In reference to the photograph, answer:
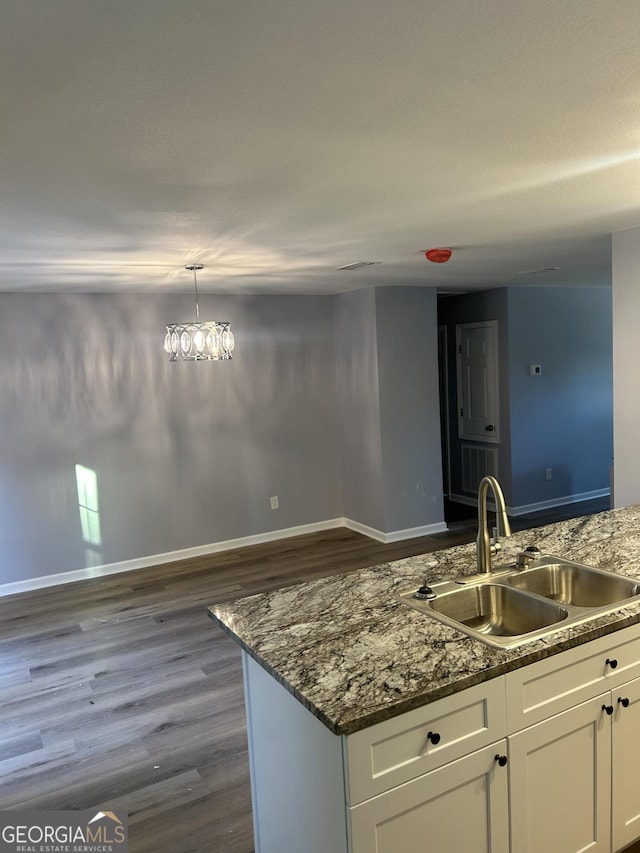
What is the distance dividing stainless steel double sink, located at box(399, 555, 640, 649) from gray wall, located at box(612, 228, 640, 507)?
68.4 inches

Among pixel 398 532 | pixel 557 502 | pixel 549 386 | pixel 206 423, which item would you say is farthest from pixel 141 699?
pixel 549 386

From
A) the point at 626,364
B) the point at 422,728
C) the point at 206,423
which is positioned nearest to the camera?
the point at 422,728

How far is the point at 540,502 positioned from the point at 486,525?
16.1 ft

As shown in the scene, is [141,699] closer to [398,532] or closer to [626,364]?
[398,532]

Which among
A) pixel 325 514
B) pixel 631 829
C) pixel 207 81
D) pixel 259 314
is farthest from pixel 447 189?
pixel 325 514

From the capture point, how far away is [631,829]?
84.0 inches

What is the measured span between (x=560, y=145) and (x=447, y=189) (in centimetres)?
53

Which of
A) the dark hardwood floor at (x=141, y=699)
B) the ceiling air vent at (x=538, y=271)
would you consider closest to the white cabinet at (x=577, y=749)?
the dark hardwood floor at (x=141, y=699)

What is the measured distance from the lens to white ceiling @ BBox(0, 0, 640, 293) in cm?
126

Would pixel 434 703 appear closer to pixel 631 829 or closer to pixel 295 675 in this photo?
pixel 295 675

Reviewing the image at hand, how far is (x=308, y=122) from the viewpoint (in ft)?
5.76

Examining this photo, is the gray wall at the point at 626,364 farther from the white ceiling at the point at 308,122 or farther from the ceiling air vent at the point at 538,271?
the ceiling air vent at the point at 538,271

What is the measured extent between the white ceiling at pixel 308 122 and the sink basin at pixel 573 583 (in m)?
1.48

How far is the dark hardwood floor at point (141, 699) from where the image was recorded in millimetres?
2586
